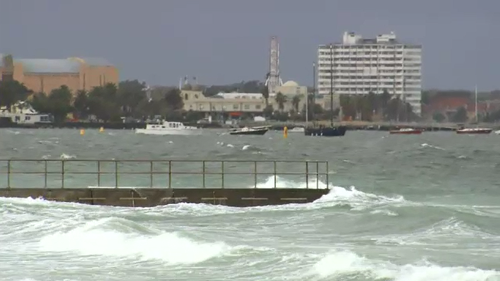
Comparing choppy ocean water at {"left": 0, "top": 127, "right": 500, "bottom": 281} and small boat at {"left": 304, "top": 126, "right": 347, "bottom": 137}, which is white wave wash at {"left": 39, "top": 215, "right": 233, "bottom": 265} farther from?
small boat at {"left": 304, "top": 126, "right": 347, "bottom": 137}

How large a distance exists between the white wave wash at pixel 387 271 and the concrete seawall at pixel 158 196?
1635 centimetres

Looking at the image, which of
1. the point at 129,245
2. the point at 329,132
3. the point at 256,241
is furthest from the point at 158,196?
the point at 329,132

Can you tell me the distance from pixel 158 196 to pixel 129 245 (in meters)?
12.5

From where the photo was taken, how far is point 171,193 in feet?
150

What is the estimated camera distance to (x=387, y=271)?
87.9 feet

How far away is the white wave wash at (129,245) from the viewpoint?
31.0m

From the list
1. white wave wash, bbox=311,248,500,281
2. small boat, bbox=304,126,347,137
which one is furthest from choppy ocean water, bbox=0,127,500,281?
small boat, bbox=304,126,347,137

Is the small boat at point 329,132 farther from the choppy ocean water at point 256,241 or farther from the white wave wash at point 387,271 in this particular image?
the white wave wash at point 387,271

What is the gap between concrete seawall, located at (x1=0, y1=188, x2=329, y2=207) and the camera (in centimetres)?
4538

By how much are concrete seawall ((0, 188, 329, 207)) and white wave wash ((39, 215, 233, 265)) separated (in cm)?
892

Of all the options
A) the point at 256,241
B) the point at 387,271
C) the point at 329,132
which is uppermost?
the point at 387,271

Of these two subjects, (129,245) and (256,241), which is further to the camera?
(256,241)

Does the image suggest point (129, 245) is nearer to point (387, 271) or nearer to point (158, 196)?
point (387, 271)

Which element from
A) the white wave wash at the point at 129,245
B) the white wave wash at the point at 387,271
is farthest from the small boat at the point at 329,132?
the white wave wash at the point at 387,271
